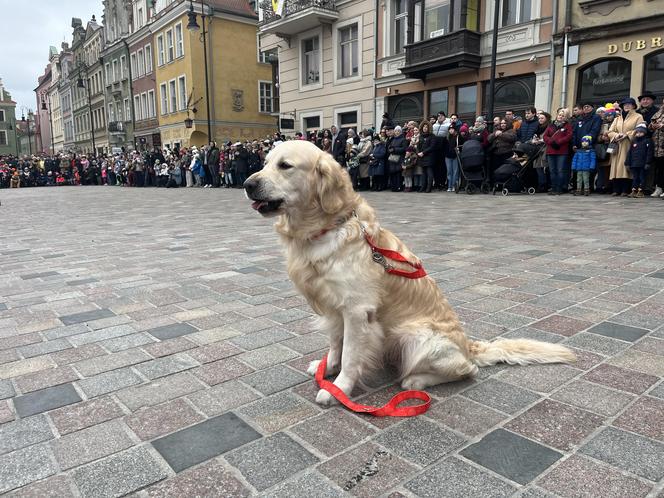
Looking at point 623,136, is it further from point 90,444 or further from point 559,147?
point 90,444

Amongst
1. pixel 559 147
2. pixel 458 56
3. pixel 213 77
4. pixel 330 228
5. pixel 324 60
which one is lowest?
pixel 330 228

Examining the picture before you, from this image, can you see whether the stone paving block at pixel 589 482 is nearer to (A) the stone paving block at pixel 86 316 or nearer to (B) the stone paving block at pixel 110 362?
(B) the stone paving block at pixel 110 362

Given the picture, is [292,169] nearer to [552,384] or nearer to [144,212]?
[552,384]

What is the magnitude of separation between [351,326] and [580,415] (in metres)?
1.17

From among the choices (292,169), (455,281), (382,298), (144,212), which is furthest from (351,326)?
(144,212)

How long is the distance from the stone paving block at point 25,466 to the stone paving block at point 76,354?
1.05 m

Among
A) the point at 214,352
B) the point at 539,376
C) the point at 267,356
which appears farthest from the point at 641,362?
the point at 214,352

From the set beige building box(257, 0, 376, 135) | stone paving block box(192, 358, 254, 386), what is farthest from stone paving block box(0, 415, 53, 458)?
beige building box(257, 0, 376, 135)

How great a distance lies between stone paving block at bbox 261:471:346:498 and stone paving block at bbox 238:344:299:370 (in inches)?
45.1

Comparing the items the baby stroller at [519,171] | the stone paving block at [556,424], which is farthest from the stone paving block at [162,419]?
the baby stroller at [519,171]

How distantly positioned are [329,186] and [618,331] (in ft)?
7.78

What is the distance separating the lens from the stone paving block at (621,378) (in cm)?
263

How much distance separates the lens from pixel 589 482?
73.2 inches

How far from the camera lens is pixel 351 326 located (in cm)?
252
